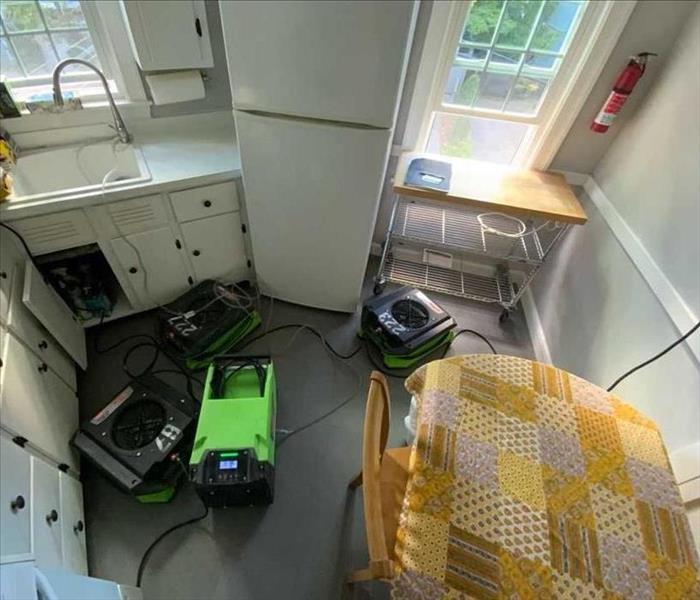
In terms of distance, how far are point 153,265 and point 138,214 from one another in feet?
0.90

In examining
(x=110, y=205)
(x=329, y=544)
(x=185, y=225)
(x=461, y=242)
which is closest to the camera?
(x=329, y=544)

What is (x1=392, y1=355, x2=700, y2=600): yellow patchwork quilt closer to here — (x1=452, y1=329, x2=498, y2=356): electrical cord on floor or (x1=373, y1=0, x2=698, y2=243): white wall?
(x1=452, y1=329, x2=498, y2=356): electrical cord on floor

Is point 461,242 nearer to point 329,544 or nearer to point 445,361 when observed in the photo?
point 445,361

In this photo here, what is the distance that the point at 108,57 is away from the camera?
1.55 meters

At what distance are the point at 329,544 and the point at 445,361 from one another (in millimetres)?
832

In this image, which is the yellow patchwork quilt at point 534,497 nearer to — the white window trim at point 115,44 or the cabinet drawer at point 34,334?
the cabinet drawer at point 34,334

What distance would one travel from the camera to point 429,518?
0.73m

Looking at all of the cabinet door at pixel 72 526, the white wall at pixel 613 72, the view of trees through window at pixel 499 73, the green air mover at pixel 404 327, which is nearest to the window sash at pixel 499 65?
the view of trees through window at pixel 499 73

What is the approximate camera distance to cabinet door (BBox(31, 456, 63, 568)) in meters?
0.90

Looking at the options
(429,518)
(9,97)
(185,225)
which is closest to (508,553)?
(429,518)

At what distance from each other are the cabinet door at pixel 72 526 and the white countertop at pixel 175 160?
3.10 feet

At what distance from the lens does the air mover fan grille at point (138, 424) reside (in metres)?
1.28

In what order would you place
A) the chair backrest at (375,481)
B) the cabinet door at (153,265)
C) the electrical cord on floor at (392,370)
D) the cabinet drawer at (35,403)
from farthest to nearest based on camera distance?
the electrical cord on floor at (392,370), the cabinet door at (153,265), the cabinet drawer at (35,403), the chair backrest at (375,481)

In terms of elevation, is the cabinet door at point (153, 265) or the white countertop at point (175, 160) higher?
the white countertop at point (175, 160)
